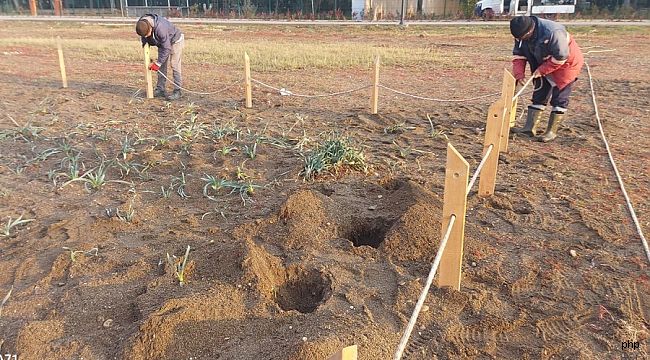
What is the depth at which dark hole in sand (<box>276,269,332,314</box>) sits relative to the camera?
133 inches

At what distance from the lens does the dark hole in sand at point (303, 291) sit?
337 cm

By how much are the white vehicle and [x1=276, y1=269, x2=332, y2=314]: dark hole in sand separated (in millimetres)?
31626

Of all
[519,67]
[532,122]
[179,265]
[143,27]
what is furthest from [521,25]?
[143,27]

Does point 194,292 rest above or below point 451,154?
below

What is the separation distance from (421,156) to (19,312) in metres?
4.33

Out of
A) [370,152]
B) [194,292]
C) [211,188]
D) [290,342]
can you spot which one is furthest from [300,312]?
[370,152]

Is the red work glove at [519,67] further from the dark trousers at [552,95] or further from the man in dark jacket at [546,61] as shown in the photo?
the dark trousers at [552,95]

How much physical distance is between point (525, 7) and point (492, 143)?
101ft

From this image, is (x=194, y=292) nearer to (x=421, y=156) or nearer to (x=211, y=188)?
(x=211, y=188)

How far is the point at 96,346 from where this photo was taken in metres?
2.88

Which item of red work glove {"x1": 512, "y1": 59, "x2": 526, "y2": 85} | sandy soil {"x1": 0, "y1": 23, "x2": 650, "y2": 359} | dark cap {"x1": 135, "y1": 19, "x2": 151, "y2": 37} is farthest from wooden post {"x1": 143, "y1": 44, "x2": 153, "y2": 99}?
red work glove {"x1": 512, "y1": 59, "x2": 526, "y2": 85}

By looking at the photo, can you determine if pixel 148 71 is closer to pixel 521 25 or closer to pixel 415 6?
pixel 521 25

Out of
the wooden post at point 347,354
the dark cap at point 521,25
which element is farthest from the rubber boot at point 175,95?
the wooden post at point 347,354

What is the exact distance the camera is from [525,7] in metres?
31.6
